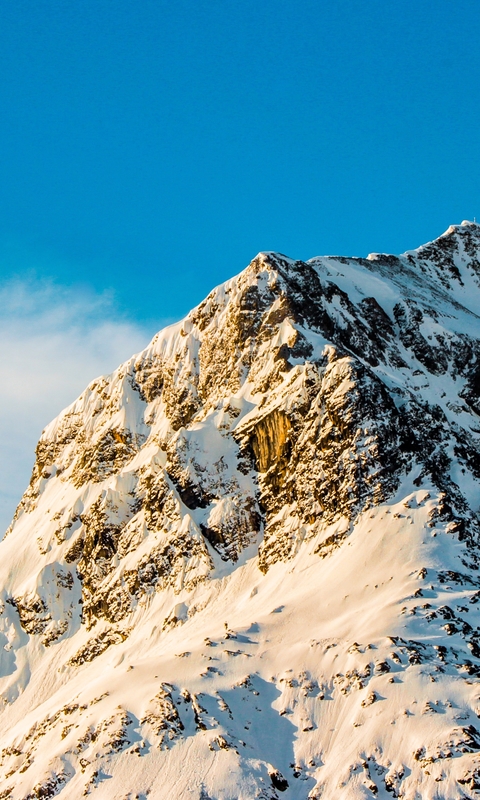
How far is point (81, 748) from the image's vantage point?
122 meters

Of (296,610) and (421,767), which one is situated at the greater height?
(296,610)

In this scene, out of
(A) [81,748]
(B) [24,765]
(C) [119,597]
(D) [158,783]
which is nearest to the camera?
(D) [158,783]

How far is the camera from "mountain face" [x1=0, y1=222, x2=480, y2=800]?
375ft

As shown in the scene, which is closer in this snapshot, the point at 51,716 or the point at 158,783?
the point at 158,783

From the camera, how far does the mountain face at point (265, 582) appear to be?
375 feet

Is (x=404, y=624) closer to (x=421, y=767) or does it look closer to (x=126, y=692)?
(x=421, y=767)

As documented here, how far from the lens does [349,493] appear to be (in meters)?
148

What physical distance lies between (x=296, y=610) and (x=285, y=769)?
2657 cm

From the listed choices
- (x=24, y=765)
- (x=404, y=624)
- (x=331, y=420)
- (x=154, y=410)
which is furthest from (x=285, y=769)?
(x=154, y=410)

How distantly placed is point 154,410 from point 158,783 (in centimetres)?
9406

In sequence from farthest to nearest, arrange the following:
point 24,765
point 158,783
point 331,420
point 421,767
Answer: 1. point 331,420
2. point 24,765
3. point 158,783
4. point 421,767

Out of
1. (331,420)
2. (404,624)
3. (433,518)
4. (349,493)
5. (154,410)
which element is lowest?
(404,624)

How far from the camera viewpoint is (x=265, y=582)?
15012 cm

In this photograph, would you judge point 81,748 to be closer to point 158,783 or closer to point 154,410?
point 158,783
